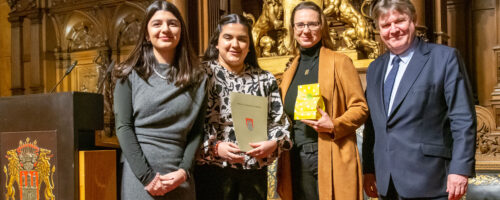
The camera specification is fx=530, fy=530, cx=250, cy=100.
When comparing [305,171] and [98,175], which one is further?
[305,171]

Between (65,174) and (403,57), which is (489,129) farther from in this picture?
(65,174)

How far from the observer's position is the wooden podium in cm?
170

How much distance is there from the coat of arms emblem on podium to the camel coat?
0.88 meters

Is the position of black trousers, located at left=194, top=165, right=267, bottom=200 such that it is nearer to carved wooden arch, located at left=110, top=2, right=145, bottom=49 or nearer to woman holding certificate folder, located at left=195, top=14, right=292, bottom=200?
woman holding certificate folder, located at left=195, top=14, right=292, bottom=200

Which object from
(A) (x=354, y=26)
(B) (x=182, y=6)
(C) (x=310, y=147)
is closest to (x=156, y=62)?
(C) (x=310, y=147)

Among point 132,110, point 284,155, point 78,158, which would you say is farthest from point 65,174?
point 284,155

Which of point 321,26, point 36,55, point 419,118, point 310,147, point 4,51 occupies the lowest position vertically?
point 310,147

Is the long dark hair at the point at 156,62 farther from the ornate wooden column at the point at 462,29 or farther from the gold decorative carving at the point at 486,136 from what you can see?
the ornate wooden column at the point at 462,29

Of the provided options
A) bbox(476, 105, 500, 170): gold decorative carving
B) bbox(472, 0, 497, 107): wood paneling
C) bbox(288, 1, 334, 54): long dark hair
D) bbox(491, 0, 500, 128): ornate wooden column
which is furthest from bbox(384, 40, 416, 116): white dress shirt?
bbox(472, 0, 497, 107): wood paneling

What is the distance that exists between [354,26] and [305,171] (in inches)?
99.7

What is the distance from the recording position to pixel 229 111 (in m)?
1.96

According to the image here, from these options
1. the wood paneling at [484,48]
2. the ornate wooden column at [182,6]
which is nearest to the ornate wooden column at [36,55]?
the ornate wooden column at [182,6]

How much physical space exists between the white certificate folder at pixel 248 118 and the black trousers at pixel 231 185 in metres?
0.13

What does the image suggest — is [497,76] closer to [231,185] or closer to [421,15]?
[421,15]
